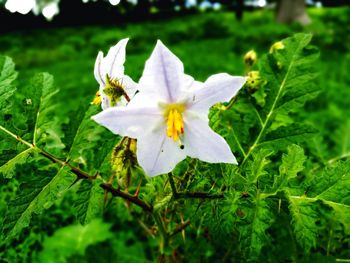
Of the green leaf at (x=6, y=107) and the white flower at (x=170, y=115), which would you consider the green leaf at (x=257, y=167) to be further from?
the green leaf at (x=6, y=107)

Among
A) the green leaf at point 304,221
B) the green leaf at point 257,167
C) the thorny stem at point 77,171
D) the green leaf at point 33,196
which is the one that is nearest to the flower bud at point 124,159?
the thorny stem at point 77,171

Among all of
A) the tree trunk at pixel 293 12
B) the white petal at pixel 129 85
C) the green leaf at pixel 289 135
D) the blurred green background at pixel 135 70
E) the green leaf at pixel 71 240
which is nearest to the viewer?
the white petal at pixel 129 85

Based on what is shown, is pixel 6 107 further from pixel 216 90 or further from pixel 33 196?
pixel 216 90

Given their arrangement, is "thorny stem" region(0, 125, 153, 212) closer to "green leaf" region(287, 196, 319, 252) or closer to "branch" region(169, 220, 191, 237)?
"branch" region(169, 220, 191, 237)

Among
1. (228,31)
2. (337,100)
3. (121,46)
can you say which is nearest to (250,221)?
(121,46)

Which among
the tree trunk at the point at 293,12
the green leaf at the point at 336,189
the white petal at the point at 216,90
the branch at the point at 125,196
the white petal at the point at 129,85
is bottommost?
the tree trunk at the point at 293,12

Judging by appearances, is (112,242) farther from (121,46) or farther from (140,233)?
(121,46)

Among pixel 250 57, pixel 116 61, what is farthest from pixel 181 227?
pixel 250 57
